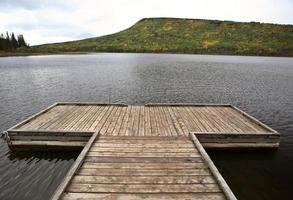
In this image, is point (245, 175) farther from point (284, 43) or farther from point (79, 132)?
point (284, 43)

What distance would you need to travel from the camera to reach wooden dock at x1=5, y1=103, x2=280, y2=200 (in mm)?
7188

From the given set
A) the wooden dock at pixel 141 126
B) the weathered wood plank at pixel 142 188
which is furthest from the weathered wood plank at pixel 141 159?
the wooden dock at pixel 141 126

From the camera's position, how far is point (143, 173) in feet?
26.4

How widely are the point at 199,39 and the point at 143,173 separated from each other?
482 feet

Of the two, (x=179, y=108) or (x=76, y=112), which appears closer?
(x=76, y=112)

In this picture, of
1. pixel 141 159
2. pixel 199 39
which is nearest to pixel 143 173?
pixel 141 159

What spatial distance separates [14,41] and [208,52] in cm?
11156

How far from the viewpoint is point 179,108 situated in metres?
16.5

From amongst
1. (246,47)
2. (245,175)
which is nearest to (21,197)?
(245,175)

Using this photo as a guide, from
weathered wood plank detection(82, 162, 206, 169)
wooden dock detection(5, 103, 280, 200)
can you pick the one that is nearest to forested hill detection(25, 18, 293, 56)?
wooden dock detection(5, 103, 280, 200)

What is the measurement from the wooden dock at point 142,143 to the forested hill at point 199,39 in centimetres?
11542

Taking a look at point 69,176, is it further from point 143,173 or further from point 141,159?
point 141,159

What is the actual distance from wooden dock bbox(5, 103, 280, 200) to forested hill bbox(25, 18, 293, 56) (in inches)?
4544

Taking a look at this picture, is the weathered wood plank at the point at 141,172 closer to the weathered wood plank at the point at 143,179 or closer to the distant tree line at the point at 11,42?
the weathered wood plank at the point at 143,179
